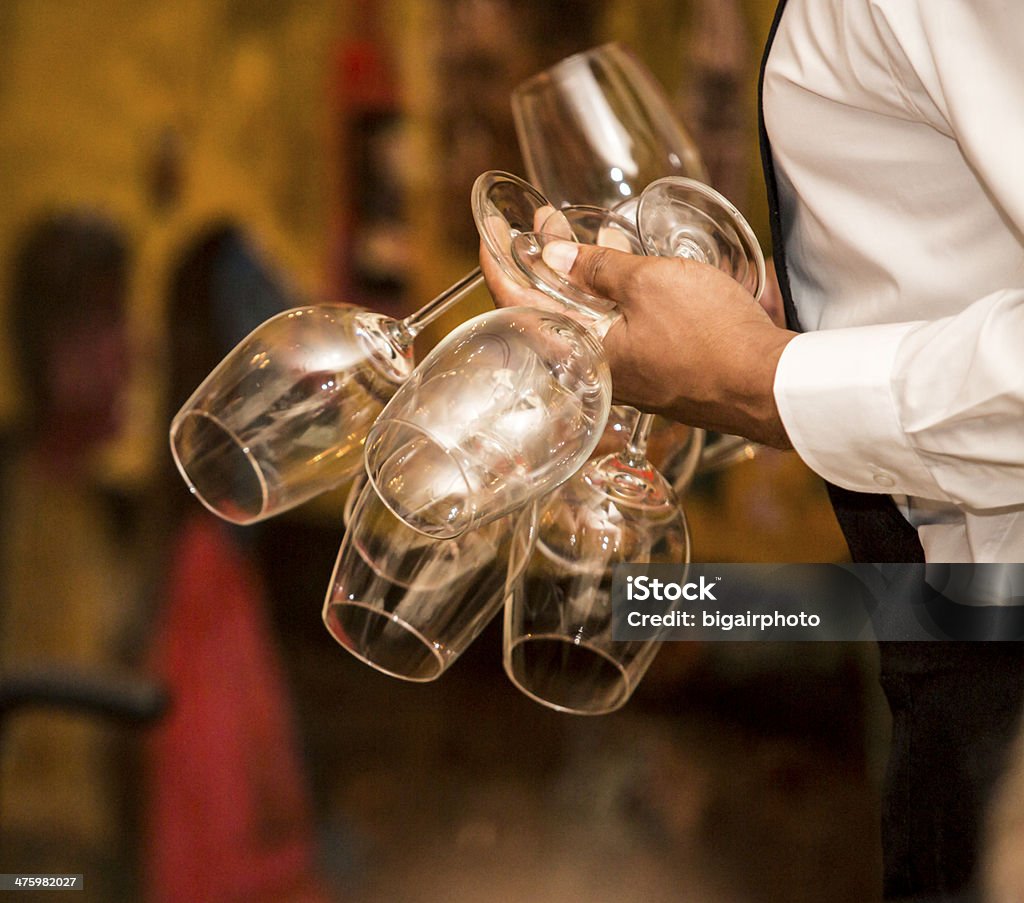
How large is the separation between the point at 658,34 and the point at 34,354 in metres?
0.99

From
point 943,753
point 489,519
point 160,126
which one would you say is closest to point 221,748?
point 160,126

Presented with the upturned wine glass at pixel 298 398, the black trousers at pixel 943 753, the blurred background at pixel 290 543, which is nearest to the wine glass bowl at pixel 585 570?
the upturned wine glass at pixel 298 398

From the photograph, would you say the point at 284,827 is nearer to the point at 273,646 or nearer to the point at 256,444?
the point at 273,646

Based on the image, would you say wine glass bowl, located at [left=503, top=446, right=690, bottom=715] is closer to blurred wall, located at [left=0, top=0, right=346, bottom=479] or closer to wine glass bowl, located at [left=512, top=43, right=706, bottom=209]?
wine glass bowl, located at [left=512, top=43, right=706, bottom=209]

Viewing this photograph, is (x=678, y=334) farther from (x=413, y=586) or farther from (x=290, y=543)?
(x=290, y=543)

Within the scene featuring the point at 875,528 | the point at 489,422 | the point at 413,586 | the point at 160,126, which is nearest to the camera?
the point at 489,422

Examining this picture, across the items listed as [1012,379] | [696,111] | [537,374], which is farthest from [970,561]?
[696,111]

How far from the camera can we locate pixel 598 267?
1.74 ft

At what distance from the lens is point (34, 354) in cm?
161

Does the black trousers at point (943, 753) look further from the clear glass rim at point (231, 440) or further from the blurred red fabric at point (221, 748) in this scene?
the blurred red fabric at point (221, 748)

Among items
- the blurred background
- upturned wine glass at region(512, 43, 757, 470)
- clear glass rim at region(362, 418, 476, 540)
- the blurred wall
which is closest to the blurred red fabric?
the blurred background

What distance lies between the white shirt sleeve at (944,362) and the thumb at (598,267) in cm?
9

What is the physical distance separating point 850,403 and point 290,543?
46.4 inches

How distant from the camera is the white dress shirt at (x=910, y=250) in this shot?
52 centimetres
